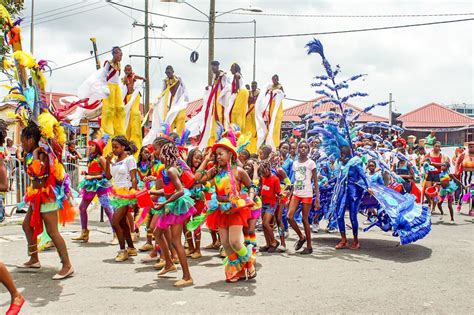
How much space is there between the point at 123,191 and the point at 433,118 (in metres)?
42.0

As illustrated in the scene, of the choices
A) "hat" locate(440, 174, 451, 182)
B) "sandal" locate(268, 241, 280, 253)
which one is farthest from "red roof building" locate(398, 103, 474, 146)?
"sandal" locate(268, 241, 280, 253)

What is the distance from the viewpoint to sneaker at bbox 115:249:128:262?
766 cm

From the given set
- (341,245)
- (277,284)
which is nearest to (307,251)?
(341,245)

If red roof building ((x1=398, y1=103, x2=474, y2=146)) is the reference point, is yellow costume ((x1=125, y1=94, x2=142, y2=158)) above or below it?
below

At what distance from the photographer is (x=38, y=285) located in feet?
20.5

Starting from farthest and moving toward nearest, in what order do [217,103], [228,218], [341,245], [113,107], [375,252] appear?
[217,103], [113,107], [341,245], [375,252], [228,218]

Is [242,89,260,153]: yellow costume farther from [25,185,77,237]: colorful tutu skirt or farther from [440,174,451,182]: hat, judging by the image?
[25,185,77,237]: colorful tutu skirt

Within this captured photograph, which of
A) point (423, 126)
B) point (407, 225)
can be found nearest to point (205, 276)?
point (407, 225)

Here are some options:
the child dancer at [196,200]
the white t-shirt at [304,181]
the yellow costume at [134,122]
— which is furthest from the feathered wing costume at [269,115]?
the child dancer at [196,200]

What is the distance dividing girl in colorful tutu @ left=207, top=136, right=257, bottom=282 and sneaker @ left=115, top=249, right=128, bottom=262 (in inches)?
66.5

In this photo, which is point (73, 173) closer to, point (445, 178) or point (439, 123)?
point (445, 178)

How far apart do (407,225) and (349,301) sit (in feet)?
9.73

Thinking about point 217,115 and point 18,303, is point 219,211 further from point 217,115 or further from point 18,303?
point 217,115

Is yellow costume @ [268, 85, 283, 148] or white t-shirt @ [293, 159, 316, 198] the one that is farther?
yellow costume @ [268, 85, 283, 148]
